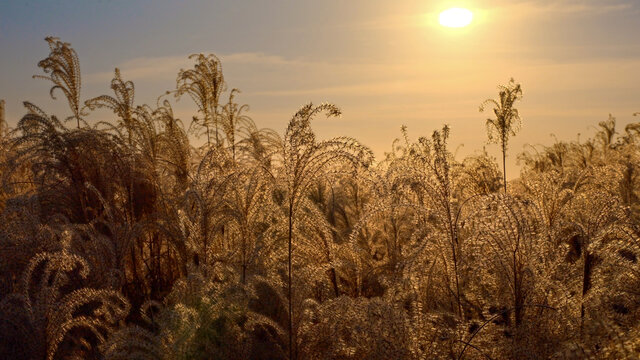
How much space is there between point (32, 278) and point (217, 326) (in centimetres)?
205

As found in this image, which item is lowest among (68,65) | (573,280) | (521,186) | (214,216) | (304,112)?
(573,280)

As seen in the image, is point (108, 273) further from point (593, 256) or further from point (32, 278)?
point (593, 256)

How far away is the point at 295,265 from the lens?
4.46 metres

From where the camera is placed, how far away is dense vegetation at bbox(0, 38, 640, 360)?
10.6 feet

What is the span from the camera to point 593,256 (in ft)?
13.6

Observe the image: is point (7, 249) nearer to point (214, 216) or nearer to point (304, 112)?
point (214, 216)

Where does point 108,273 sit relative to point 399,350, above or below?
above

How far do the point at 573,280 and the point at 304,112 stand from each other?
2.13 meters

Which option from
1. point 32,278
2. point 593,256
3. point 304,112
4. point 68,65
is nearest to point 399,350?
point 304,112

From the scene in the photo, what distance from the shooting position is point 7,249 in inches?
178

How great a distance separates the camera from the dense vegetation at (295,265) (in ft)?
10.6

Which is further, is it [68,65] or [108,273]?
[68,65]

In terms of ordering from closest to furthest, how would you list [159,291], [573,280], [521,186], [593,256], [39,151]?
[573,280] < [593,256] < [159,291] < [39,151] < [521,186]

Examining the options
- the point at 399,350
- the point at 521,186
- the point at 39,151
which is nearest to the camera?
the point at 399,350
